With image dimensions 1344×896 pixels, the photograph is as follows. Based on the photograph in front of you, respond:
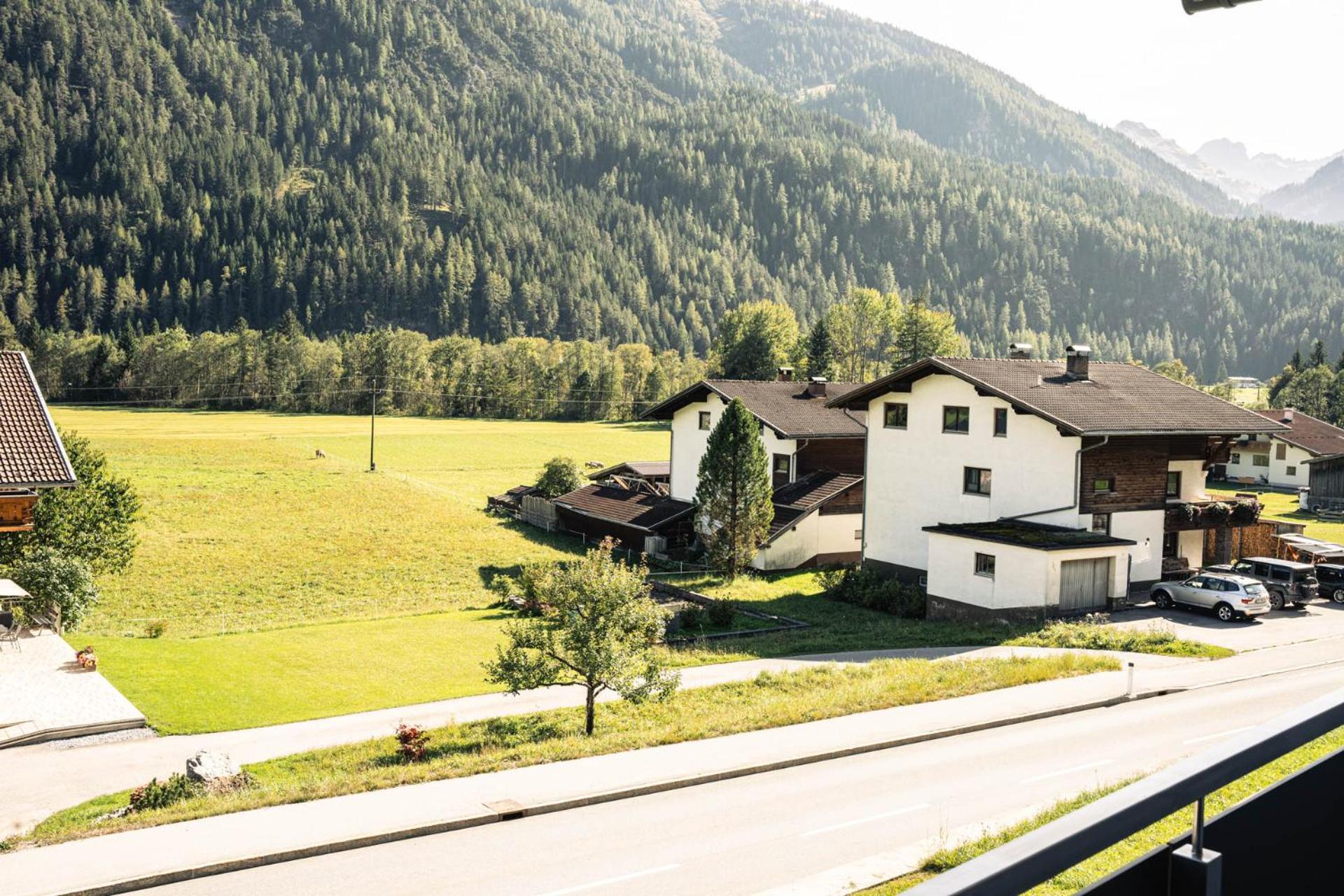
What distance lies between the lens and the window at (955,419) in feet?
146

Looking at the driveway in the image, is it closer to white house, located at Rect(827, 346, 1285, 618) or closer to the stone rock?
white house, located at Rect(827, 346, 1285, 618)

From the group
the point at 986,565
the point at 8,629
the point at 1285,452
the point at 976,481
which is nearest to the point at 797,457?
the point at 976,481

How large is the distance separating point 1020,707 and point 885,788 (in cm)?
717

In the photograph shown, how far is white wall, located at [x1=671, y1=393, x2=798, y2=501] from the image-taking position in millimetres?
59969

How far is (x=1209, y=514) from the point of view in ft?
143

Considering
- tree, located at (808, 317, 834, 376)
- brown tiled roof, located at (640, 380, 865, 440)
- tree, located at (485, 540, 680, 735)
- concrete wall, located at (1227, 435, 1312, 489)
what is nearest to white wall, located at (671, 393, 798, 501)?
brown tiled roof, located at (640, 380, 865, 440)

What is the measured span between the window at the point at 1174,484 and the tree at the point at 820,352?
2788 inches

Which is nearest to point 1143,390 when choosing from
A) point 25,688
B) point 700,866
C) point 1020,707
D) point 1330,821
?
point 1020,707

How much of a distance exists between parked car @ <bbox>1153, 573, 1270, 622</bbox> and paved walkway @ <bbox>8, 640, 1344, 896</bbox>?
12.6 meters

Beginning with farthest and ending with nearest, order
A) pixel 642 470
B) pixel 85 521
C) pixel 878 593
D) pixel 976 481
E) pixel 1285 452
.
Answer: pixel 1285 452 → pixel 642 470 → pixel 976 481 → pixel 878 593 → pixel 85 521

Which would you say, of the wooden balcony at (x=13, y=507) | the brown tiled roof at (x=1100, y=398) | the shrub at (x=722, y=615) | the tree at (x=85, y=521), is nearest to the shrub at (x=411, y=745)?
the wooden balcony at (x=13, y=507)

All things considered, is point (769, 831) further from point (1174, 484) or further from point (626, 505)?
point (626, 505)

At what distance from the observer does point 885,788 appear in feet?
60.0

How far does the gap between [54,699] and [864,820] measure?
2186 cm
